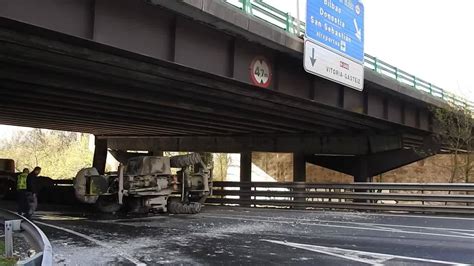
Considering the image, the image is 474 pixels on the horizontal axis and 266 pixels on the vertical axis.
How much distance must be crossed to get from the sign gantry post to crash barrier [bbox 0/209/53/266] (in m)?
9.14

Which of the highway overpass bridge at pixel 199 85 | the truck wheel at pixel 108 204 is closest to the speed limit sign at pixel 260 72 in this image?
the highway overpass bridge at pixel 199 85

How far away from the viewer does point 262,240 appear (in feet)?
32.9

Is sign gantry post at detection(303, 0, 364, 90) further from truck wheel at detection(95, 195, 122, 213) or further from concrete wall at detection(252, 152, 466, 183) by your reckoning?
concrete wall at detection(252, 152, 466, 183)

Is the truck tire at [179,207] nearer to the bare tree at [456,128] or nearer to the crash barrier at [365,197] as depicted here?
the crash barrier at [365,197]

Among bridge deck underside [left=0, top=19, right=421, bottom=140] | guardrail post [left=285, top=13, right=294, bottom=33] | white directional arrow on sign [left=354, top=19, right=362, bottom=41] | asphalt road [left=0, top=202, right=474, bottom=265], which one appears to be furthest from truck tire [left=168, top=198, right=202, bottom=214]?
white directional arrow on sign [left=354, top=19, right=362, bottom=41]

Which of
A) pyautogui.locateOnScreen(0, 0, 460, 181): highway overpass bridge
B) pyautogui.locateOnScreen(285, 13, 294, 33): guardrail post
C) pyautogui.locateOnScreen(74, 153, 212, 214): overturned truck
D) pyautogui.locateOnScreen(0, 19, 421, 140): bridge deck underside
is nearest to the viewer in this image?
pyautogui.locateOnScreen(0, 0, 460, 181): highway overpass bridge

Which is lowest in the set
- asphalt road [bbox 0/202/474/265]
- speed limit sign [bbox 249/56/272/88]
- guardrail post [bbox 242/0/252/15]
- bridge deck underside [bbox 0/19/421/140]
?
asphalt road [bbox 0/202/474/265]

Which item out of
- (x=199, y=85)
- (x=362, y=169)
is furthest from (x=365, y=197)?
(x=362, y=169)

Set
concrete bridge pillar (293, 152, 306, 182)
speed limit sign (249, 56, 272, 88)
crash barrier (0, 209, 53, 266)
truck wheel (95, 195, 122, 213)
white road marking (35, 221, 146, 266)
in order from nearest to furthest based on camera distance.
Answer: crash barrier (0, 209, 53, 266) → white road marking (35, 221, 146, 266) → speed limit sign (249, 56, 272, 88) → truck wheel (95, 195, 122, 213) → concrete bridge pillar (293, 152, 306, 182)

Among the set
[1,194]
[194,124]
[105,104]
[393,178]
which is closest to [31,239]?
[105,104]

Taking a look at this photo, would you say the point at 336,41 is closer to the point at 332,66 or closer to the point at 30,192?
the point at 332,66

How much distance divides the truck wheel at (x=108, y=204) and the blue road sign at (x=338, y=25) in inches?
329

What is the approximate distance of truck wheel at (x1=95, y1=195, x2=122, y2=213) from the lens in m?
16.7

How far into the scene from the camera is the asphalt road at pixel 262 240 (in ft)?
26.1
